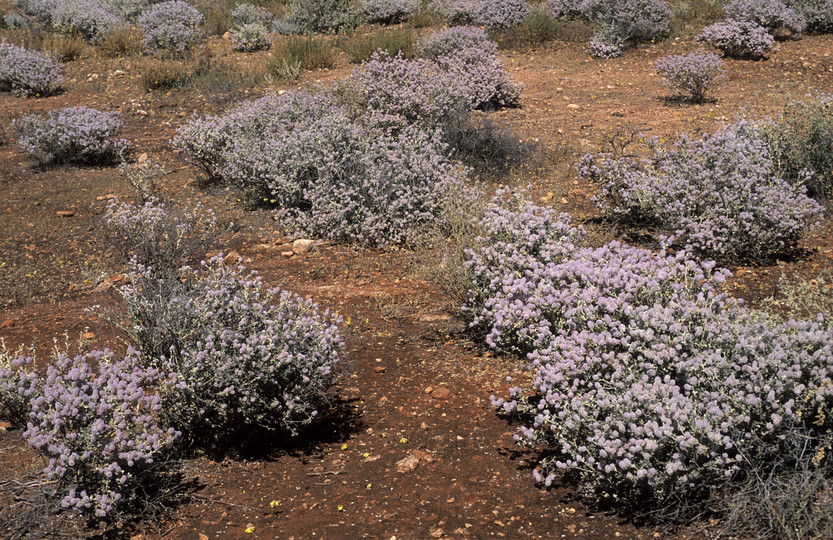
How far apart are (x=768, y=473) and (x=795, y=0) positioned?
12720mm

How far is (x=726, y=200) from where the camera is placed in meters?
5.79

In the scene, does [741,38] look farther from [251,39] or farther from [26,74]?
[26,74]

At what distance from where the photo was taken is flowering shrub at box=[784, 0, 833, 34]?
12828 mm

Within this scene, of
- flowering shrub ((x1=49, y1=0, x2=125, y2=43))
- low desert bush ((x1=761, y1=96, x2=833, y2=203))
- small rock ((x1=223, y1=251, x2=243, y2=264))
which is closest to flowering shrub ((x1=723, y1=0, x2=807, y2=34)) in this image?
low desert bush ((x1=761, y1=96, x2=833, y2=203))

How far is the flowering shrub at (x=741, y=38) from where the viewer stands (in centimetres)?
1185

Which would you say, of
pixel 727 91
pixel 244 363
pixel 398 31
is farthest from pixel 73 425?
pixel 398 31

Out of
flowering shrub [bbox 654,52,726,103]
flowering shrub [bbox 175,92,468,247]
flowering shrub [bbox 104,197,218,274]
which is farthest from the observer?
flowering shrub [bbox 654,52,726,103]

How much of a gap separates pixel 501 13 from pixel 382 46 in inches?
105

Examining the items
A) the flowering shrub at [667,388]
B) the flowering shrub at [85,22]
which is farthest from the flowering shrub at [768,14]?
the flowering shrub at [85,22]

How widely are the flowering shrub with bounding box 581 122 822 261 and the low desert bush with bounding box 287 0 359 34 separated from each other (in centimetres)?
989

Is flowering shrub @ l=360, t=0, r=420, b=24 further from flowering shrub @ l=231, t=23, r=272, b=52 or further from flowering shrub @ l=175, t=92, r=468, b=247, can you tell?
flowering shrub @ l=175, t=92, r=468, b=247

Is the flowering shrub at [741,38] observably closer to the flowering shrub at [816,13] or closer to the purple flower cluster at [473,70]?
the flowering shrub at [816,13]

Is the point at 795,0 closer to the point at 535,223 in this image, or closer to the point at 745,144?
the point at 745,144

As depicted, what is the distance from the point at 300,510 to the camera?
136 inches
